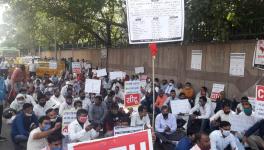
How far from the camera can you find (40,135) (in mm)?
7461

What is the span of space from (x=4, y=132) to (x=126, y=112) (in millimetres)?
3240

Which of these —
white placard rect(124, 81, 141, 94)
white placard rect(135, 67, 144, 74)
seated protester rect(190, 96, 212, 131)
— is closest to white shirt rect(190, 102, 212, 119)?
seated protester rect(190, 96, 212, 131)

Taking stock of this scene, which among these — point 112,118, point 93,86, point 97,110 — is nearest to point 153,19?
point 112,118

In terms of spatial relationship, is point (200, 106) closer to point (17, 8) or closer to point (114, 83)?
point (114, 83)

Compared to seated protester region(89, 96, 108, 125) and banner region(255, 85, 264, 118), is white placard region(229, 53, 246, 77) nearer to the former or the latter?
seated protester region(89, 96, 108, 125)

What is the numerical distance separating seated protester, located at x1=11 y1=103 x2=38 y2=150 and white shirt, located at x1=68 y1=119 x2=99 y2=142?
791mm

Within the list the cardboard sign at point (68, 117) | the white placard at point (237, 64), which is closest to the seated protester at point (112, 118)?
the cardboard sign at point (68, 117)

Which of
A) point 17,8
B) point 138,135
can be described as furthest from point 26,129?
point 17,8

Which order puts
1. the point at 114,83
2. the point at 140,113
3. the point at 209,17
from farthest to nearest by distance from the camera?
1. the point at 114,83
2. the point at 209,17
3. the point at 140,113

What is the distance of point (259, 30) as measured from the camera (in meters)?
13.7

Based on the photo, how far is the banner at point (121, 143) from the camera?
3.24m

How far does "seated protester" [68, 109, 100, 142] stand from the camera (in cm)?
827

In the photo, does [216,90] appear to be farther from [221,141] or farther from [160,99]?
[221,141]

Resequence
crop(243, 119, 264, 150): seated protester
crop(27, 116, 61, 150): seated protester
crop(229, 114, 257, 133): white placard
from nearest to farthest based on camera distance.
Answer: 1. crop(27, 116, 61, 150): seated protester
2. crop(243, 119, 264, 150): seated protester
3. crop(229, 114, 257, 133): white placard
